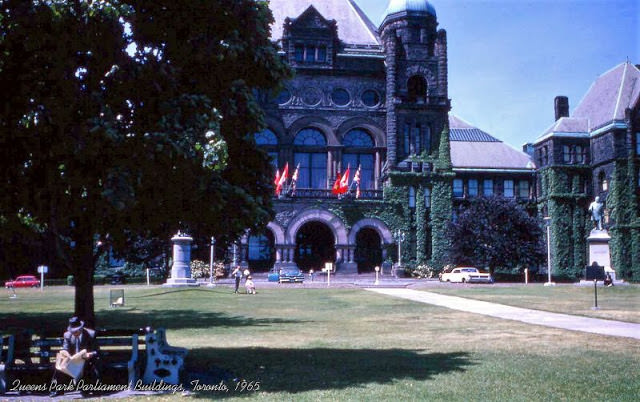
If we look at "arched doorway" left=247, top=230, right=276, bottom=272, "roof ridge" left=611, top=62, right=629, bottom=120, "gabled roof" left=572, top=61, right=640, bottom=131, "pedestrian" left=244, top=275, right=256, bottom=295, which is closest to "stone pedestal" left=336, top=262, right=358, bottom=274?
"arched doorway" left=247, top=230, right=276, bottom=272

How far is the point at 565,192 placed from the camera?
6762cm

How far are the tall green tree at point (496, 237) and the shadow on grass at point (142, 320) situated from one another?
37722 millimetres

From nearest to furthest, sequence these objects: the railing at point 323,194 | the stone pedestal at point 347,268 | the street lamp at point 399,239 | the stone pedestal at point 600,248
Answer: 1. the stone pedestal at point 600,248
2. the stone pedestal at point 347,268
3. the street lamp at point 399,239
4. the railing at point 323,194

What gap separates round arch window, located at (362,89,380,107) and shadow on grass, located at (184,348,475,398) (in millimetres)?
53830

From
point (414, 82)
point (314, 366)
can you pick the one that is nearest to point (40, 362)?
point (314, 366)

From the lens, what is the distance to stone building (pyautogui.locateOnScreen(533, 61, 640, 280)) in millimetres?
62562

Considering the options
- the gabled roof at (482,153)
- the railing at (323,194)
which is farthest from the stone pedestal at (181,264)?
the gabled roof at (482,153)

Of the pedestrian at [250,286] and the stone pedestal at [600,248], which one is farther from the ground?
the stone pedestal at [600,248]

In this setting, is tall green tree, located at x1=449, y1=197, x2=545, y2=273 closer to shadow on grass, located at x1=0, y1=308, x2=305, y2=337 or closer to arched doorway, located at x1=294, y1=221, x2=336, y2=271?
arched doorway, located at x1=294, y1=221, x2=336, y2=271

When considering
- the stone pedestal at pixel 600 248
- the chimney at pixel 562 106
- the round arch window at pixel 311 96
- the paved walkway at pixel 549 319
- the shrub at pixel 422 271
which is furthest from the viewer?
the chimney at pixel 562 106

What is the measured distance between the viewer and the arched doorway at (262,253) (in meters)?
61.5

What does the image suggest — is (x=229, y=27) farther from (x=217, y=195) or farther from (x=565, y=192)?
(x=565, y=192)

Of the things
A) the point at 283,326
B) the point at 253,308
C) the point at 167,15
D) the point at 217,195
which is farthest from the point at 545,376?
the point at 253,308

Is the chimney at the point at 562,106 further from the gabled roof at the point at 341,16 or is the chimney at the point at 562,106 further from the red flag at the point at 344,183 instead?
the red flag at the point at 344,183
